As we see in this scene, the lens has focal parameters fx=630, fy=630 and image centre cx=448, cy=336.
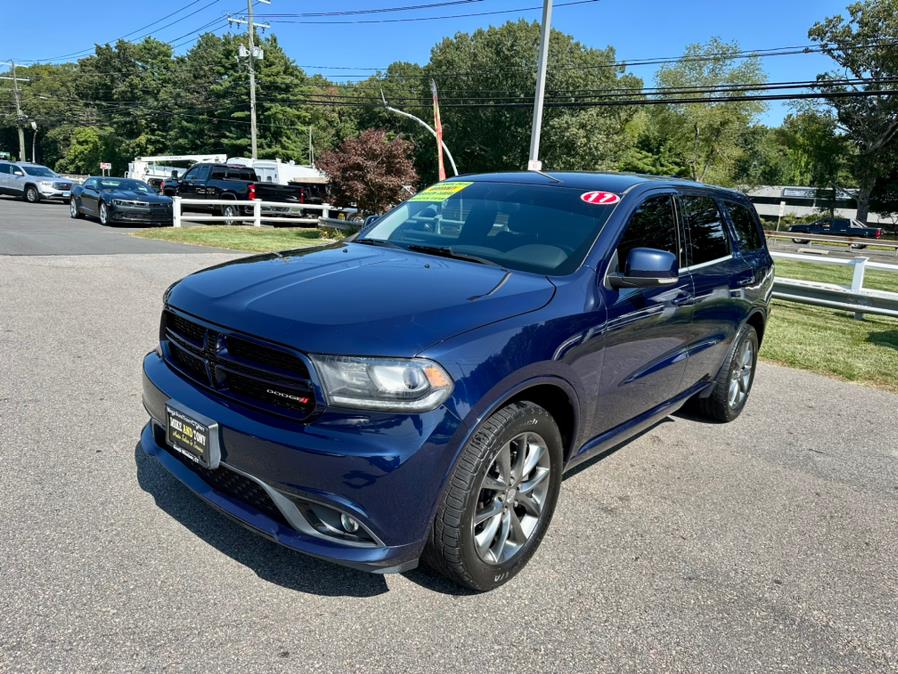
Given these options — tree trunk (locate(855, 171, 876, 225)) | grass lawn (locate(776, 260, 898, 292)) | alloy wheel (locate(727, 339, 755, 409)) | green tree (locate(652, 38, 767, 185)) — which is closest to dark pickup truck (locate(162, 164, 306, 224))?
grass lawn (locate(776, 260, 898, 292))

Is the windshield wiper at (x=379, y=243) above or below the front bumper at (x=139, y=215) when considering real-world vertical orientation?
above

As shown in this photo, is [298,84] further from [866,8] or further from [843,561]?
[843,561]

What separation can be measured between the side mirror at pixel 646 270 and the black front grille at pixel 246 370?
1.68 m

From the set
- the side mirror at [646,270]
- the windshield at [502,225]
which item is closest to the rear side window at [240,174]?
the windshield at [502,225]

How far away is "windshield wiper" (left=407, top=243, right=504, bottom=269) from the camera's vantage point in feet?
11.0

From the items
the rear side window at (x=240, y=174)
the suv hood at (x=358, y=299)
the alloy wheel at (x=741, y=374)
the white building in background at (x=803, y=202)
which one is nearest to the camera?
the suv hood at (x=358, y=299)

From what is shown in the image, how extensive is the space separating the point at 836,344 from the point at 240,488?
326 inches

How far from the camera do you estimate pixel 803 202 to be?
3285 inches

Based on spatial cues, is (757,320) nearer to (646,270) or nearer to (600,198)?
(600,198)

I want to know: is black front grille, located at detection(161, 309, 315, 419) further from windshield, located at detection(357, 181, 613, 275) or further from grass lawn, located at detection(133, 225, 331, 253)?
grass lawn, located at detection(133, 225, 331, 253)

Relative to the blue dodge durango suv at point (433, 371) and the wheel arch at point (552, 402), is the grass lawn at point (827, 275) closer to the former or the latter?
the blue dodge durango suv at point (433, 371)

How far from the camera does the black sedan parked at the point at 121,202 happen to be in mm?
18562

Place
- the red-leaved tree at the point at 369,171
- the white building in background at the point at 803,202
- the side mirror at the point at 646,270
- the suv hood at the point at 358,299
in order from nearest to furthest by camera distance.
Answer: the suv hood at the point at 358,299
the side mirror at the point at 646,270
the red-leaved tree at the point at 369,171
the white building in background at the point at 803,202

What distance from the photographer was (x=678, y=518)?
3.54 meters
